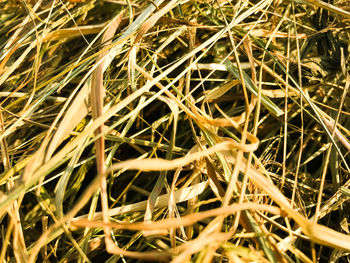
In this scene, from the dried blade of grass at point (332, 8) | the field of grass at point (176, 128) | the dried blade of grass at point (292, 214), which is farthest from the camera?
the dried blade of grass at point (332, 8)

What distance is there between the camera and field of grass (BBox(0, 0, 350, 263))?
0.58m

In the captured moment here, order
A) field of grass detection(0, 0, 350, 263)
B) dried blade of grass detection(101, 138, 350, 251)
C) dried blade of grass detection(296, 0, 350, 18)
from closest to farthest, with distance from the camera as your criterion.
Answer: dried blade of grass detection(101, 138, 350, 251), field of grass detection(0, 0, 350, 263), dried blade of grass detection(296, 0, 350, 18)

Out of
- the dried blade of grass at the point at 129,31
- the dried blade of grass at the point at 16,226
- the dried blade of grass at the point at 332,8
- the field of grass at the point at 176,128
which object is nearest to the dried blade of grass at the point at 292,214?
the field of grass at the point at 176,128

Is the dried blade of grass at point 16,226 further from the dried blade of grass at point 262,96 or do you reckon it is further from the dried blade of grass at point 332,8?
the dried blade of grass at point 332,8

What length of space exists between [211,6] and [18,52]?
45 cm

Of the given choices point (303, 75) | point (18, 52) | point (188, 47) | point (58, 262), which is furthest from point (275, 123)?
point (18, 52)

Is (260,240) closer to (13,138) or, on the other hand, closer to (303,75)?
(303,75)

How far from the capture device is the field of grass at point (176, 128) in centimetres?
58

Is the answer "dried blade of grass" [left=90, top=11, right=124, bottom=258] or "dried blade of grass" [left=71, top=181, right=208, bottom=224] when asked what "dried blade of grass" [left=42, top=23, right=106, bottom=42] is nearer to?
"dried blade of grass" [left=90, top=11, right=124, bottom=258]

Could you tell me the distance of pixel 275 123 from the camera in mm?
795

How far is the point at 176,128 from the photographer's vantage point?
730 millimetres

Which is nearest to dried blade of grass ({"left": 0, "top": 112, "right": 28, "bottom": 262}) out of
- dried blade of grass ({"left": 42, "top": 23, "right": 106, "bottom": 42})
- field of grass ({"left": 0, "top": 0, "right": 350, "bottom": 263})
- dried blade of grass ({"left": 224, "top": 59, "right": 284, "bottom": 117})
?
field of grass ({"left": 0, "top": 0, "right": 350, "bottom": 263})

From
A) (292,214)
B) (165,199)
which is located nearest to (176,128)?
(165,199)

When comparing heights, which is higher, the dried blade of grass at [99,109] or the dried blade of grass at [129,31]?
the dried blade of grass at [129,31]
